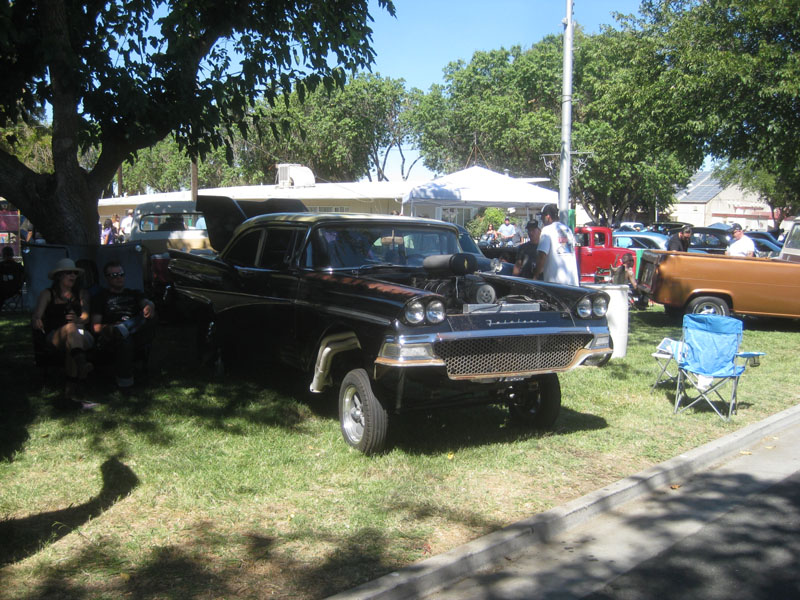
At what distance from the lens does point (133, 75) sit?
7.92 metres

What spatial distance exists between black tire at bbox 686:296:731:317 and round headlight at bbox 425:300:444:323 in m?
8.46

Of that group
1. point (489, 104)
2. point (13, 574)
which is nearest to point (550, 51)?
point (489, 104)


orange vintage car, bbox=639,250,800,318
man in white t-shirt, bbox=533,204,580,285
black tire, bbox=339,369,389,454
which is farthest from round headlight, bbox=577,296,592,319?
orange vintage car, bbox=639,250,800,318

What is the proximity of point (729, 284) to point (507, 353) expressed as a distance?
8.26m

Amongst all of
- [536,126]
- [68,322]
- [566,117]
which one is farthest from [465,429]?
[536,126]

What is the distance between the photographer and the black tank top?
6773 mm

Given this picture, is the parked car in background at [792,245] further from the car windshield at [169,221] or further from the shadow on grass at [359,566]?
the car windshield at [169,221]

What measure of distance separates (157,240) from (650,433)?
11746 millimetres

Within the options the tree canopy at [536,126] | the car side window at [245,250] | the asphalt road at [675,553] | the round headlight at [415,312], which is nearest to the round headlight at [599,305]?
the asphalt road at [675,553]

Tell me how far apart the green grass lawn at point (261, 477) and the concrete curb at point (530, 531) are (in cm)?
13

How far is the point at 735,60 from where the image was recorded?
12.8 metres

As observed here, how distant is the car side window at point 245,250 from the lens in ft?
23.9

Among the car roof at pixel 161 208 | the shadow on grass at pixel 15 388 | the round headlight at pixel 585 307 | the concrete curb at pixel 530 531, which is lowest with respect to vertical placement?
the concrete curb at pixel 530 531

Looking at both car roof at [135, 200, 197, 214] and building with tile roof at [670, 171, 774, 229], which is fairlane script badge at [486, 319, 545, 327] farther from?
building with tile roof at [670, 171, 774, 229]
